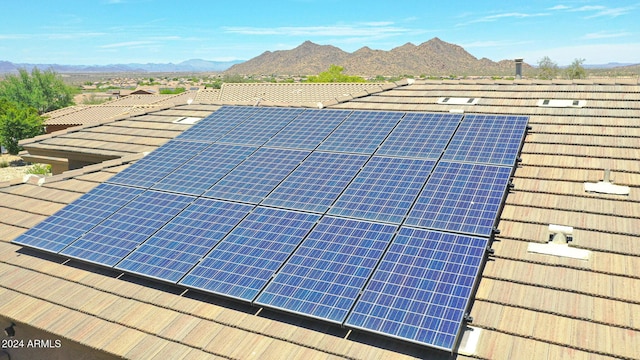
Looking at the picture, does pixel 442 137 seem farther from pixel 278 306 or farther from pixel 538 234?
pixel 278 306

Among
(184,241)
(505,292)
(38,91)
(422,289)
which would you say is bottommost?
(505,292)

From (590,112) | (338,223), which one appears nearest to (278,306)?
(338,223)

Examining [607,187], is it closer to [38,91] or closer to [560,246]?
[560,246]

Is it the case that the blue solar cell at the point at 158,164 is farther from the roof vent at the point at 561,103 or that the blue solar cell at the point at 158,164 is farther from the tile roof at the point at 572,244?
the roof vent at the point at 561,103

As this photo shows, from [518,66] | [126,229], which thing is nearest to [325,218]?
[126,229]

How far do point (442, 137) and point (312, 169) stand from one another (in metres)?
4.25

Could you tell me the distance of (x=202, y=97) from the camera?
33969 millimetres

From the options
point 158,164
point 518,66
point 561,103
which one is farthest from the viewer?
point 518,66

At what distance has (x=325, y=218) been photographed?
1087 cm

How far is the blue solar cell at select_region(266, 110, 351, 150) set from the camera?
15.0 metres

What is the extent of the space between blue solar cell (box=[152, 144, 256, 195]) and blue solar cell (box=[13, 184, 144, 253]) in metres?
1.09

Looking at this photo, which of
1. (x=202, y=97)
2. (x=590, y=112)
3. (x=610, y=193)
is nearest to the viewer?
(x=610, y=193)

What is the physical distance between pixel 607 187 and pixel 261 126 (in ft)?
38.0

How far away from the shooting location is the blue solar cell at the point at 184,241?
10.3 metres
